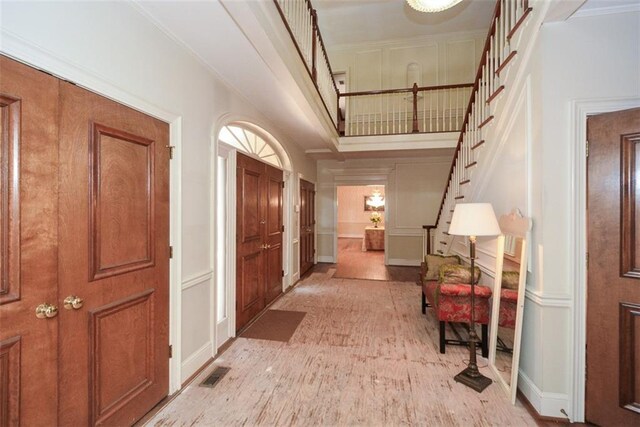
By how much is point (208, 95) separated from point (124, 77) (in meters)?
0.90

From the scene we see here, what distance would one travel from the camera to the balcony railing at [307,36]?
280 centimetres

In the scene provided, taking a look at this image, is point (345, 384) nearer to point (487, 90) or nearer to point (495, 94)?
point (495, 94)

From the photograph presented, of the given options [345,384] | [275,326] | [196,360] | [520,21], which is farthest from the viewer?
[275,326]

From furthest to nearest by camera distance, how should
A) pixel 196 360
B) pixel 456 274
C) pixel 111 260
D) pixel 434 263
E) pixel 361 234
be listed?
pixel 361 234 < pixel 434 263 < pixel 456 274 < pixel 196 360 < pixel 111 260

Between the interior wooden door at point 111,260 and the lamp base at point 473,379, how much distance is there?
235 cm

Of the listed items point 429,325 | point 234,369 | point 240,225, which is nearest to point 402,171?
point 429,325

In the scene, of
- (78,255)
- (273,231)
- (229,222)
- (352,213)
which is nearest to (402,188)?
(273,231)

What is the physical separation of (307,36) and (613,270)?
372 centimetres

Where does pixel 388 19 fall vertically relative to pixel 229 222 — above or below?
above

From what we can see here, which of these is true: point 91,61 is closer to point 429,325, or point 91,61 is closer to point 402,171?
point 429,325

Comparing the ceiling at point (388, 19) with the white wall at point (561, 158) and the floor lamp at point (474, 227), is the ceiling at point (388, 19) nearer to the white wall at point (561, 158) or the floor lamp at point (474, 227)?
the white wall at point (561, 158)

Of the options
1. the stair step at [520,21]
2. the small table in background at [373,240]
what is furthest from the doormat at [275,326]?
the small table in background at [373,240]

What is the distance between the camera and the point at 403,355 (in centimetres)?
275

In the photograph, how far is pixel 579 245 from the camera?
6.13 feet
